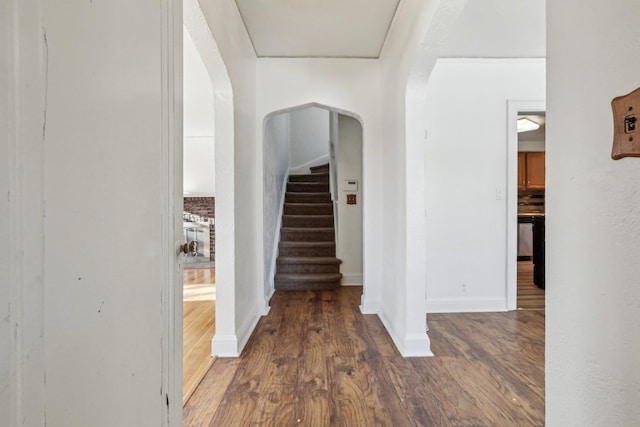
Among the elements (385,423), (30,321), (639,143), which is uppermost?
(639,143)

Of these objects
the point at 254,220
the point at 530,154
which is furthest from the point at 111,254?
the point at 530,154

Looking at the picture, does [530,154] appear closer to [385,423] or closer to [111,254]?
[385,423]

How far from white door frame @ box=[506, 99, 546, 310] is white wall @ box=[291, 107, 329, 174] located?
4.14m

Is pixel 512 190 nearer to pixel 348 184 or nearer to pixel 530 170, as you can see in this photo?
pixel 348 184

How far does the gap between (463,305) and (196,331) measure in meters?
2.56

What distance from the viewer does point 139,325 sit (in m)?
0.81

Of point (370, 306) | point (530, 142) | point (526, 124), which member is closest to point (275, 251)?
point (370, 306)

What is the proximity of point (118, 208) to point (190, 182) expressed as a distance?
20.0ft

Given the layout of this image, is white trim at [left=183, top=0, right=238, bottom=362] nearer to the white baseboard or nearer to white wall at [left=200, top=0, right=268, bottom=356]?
white wall at [left=200, top=0, right=268, bottom=356]

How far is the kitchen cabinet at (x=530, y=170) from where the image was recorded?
5855 mm

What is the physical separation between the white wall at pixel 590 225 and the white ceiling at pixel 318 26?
6.01 feet

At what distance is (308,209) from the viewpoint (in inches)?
197

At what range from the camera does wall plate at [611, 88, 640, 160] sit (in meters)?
0.61

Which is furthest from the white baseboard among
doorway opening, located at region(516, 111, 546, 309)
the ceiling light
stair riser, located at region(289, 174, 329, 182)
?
the ceiling light
